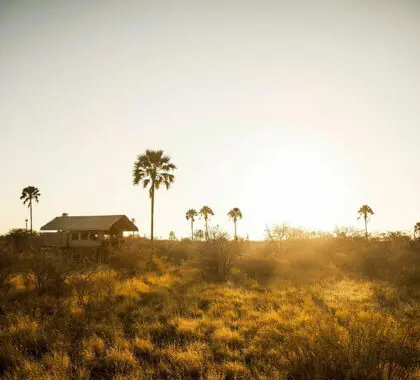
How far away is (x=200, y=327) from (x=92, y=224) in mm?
31077

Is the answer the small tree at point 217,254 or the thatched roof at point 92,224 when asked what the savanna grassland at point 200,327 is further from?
the thatched roof at point 92,224

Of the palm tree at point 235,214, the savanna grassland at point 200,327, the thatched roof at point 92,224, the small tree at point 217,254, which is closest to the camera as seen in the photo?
the savanna grassland at point 200,327

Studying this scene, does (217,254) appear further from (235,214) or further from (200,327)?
(235,214)

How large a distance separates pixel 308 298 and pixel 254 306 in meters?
2.74

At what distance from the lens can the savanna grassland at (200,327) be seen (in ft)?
17.0

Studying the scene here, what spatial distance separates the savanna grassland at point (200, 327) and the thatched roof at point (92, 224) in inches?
735

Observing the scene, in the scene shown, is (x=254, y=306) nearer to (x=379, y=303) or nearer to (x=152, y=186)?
(x=379, y=303)

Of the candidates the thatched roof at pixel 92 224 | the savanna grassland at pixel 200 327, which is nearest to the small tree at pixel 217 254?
the savanna grassland at pixel 200 327

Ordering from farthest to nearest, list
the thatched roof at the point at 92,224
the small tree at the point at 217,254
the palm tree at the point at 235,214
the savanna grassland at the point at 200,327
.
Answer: the palm tree at the point at 235,214, the thatched roof at the point at 92,224, the small tree at the point at 217,254, the savanna grassland at the point at 200,327

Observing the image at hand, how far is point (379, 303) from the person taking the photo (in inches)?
468

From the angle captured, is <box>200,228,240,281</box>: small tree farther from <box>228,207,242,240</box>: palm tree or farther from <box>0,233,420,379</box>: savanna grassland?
<box>228,207,242,240</box>: palm tree

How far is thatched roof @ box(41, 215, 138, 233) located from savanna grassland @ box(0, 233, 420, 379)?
18681mm

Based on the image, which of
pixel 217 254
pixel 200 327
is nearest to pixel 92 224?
pixel 217 254

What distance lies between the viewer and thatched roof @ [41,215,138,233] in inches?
1394
